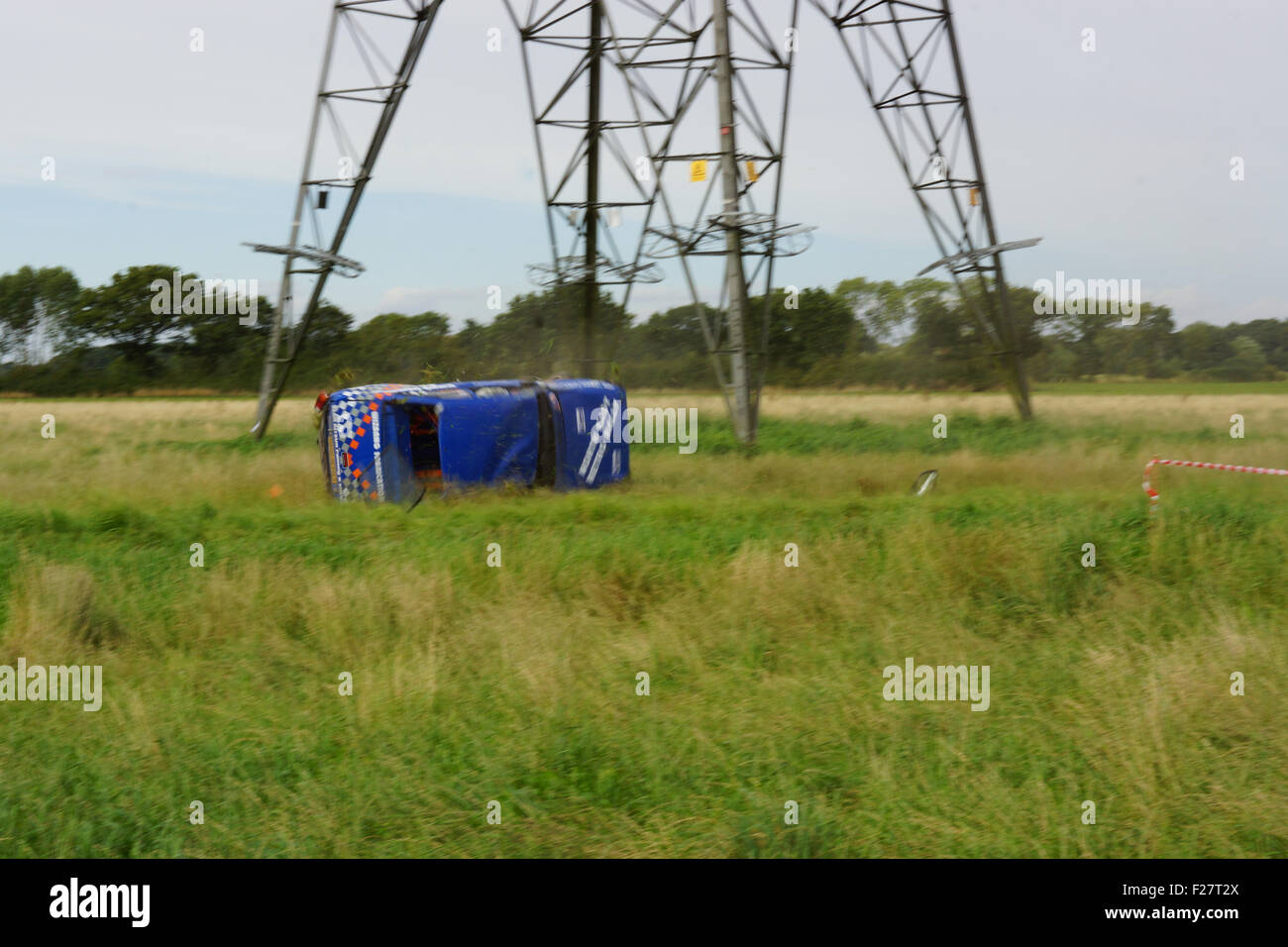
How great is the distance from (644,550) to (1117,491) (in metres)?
7.52

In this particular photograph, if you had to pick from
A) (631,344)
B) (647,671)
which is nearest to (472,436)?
(647,671)

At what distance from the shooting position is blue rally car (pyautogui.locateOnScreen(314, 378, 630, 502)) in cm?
1398

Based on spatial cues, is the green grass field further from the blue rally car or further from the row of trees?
the row of trees

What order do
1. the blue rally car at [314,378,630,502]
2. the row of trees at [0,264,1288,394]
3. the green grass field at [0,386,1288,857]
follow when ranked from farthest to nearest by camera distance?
the row of trees at [0,264,1288,394], the blue rally car at [314,378,630,502], the green grass field at [0,386,1288,857]

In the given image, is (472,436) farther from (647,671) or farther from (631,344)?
(631,344)

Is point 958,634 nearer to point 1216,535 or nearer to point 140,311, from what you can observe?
point 1216,535

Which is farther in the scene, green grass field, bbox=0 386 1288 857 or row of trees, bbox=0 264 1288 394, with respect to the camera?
row of trees, bbox=0 264 1288 394

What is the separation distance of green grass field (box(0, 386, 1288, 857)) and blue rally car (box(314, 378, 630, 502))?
0.76m

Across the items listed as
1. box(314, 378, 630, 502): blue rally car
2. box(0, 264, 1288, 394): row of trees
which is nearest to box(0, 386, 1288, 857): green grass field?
box(314, 378, 630, 502): blue rally car

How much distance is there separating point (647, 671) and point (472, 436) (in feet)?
24.6

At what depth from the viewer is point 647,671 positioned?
7.51m

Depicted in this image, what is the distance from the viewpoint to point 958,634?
846cm

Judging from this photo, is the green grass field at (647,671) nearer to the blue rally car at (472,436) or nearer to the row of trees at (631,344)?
the blue rally car at (472,436)

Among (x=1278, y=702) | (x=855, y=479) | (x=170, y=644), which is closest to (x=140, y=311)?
(x=855, y=479)
